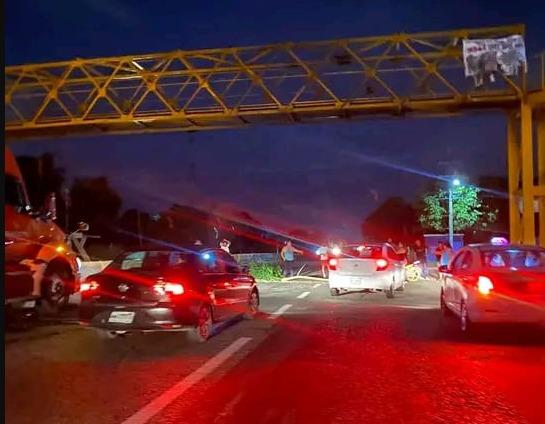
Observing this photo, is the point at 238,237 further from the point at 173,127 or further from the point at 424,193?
the point at 173,127

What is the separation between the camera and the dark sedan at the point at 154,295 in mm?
10070

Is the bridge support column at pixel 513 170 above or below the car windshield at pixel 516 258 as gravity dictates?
above

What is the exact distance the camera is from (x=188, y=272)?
1054cm

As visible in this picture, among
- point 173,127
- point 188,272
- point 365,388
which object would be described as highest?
point 173,127

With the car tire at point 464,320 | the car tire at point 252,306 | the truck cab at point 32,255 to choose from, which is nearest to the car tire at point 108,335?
the truck cab at point 32,255

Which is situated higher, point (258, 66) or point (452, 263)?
point (258, 66)

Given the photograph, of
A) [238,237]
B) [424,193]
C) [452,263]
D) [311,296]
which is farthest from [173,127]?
[238,237]

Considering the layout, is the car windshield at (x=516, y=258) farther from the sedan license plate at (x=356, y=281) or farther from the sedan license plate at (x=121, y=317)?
the sedan license plate at (x=356, y=281)

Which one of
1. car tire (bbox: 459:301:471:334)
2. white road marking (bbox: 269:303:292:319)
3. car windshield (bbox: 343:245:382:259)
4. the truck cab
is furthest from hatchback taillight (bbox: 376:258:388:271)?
the truck cab

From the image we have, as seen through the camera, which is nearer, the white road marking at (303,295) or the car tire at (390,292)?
the car tire at (390,292)

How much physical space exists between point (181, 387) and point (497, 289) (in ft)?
18.0

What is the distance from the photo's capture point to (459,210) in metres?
51.4

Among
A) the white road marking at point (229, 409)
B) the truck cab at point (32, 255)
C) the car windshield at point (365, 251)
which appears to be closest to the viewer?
the white road marking at point (229, 409)

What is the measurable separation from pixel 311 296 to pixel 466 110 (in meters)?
10.1
